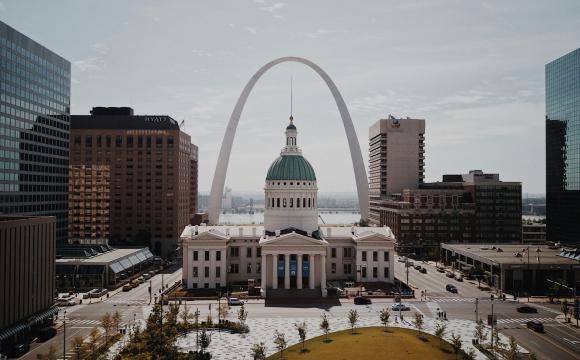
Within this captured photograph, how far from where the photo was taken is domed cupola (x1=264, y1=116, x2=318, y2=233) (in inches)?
5027

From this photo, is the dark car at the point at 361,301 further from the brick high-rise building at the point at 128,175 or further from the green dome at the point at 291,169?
the brick high-rise building at the point at 128,175

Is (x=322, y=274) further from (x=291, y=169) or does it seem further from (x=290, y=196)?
(x=291, y=169)

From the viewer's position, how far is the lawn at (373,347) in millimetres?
65062

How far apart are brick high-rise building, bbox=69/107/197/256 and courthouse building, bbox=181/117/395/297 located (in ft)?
198

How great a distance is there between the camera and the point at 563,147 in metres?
179

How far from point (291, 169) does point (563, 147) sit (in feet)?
367

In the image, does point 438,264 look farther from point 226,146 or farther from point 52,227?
point 52,227

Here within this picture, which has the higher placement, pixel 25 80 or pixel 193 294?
pixel 25 80

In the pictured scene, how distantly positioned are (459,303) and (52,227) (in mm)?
79911

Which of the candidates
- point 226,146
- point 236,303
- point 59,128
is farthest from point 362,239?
point 59,128

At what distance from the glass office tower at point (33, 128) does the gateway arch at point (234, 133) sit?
1735 inches

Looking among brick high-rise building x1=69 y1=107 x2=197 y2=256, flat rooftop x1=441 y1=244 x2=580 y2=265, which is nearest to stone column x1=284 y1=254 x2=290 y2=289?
flat rooftop x1=441 y1=244 x2=580 y2=265

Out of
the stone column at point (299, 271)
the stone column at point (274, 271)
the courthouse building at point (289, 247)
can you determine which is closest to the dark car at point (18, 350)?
the courthouse building at point (289, 247)

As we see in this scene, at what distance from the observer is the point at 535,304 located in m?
101
